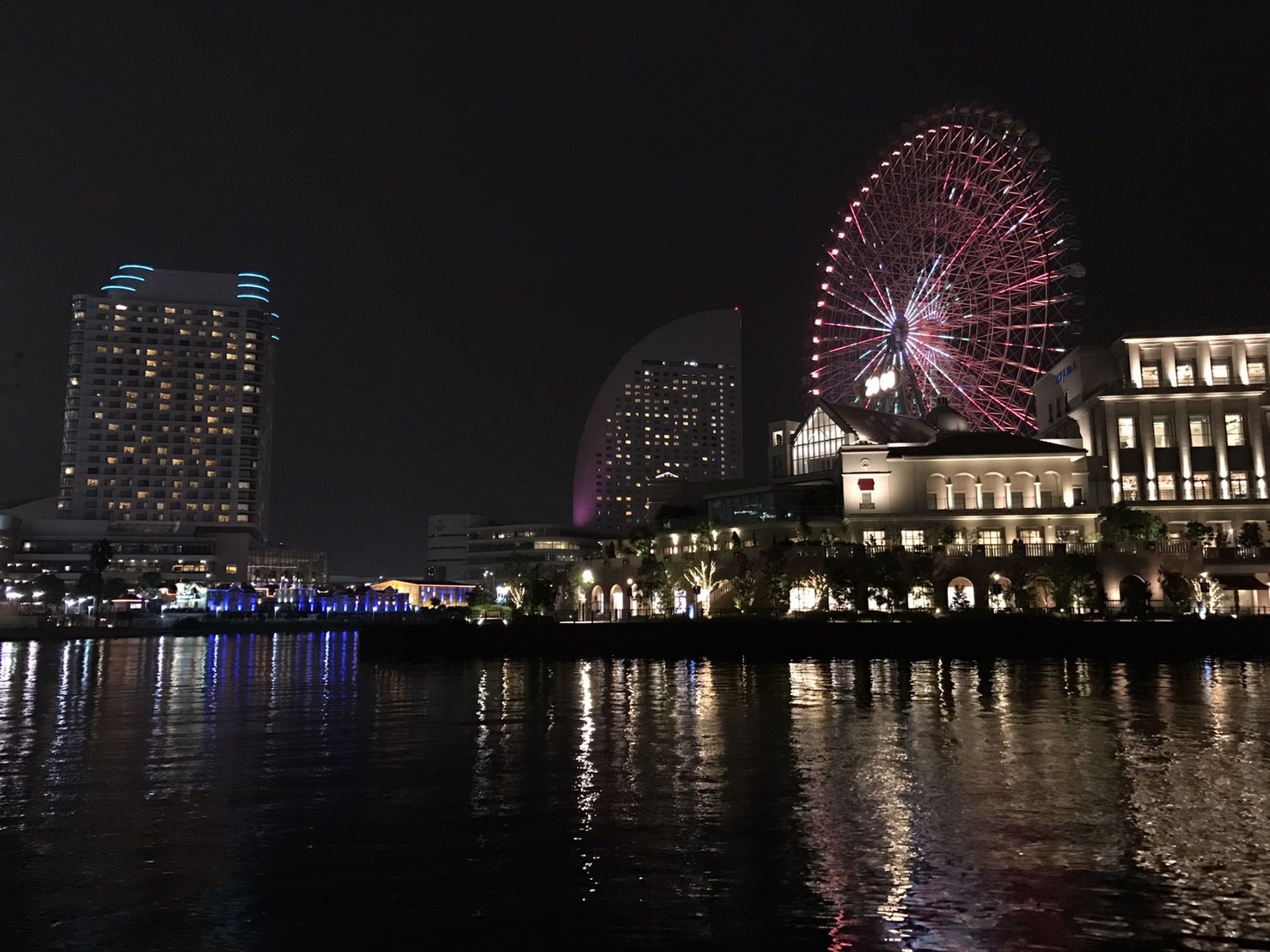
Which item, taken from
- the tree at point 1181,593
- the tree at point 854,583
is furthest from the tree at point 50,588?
the tree at point 1181,593

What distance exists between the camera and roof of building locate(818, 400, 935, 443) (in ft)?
309

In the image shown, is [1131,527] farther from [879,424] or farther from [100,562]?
[100,562]

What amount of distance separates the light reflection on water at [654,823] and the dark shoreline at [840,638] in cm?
2418

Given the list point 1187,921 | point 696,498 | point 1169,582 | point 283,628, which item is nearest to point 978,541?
point 1169,582

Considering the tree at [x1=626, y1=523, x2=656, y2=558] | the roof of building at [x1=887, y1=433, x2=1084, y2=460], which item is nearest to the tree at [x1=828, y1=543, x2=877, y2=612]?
the roof of building at [x1=887, y1=433, x2=1084, y2=460]

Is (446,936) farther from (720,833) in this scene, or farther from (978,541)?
(978,541)

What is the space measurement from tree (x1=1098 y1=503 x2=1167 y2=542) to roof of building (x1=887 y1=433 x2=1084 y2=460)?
10016 mm

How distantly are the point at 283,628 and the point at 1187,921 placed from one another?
14171 centimetres

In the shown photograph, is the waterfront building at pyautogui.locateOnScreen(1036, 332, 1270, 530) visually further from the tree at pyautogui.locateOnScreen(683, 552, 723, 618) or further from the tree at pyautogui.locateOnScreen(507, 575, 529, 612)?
the tree at pyautogui.locateOnScreen(507, 575, 529, 612)

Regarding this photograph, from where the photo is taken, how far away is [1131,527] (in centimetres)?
7506

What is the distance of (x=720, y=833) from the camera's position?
16.3 metres

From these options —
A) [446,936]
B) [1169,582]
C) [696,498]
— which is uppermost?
[696,498]

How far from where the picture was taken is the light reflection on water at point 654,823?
12125 millimetres

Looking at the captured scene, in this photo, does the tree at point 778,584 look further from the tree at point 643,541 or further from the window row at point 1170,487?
the window row at point 1170,487
